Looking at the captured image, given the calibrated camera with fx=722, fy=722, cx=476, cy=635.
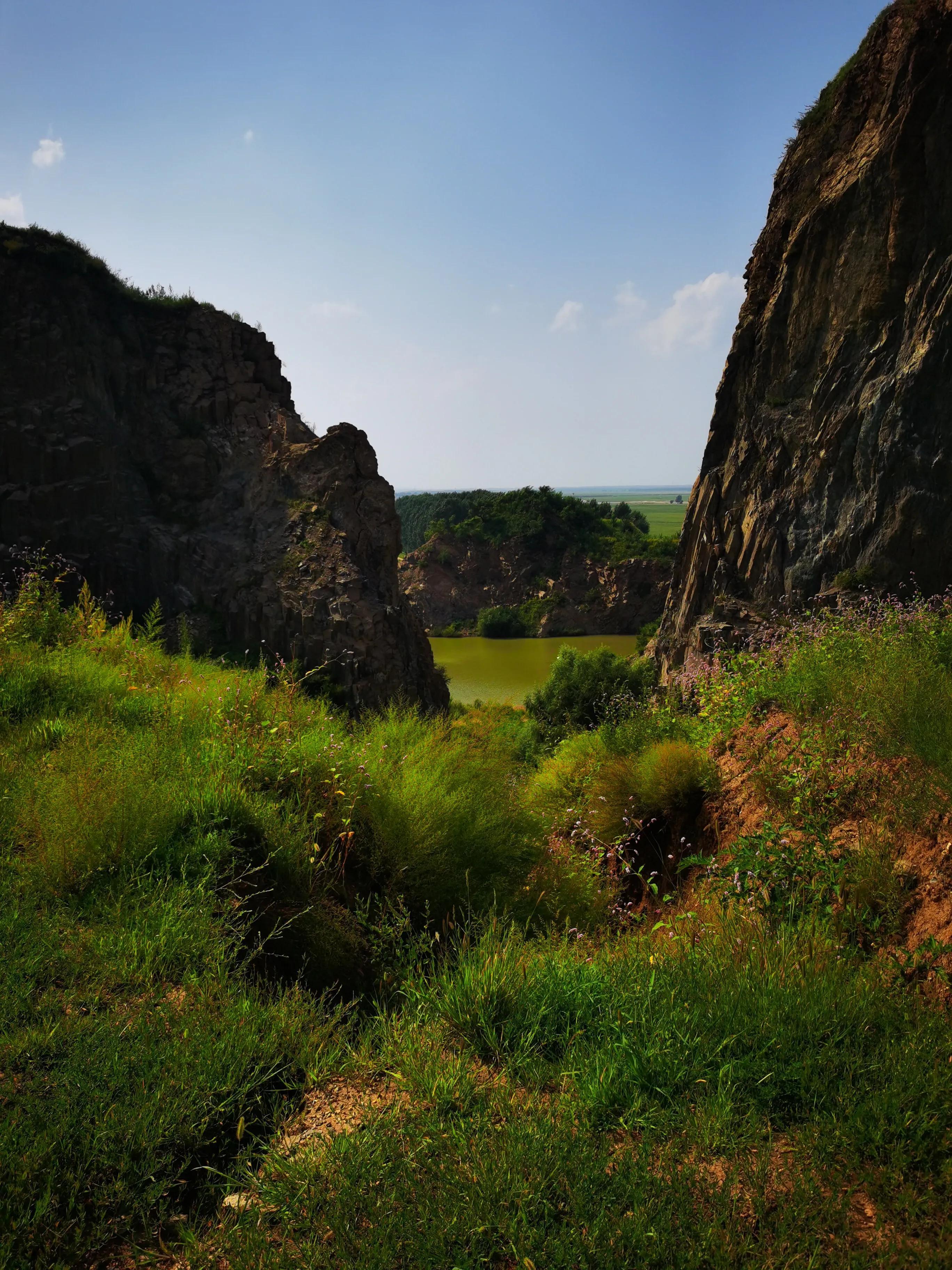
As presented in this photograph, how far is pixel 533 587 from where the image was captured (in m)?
60.1

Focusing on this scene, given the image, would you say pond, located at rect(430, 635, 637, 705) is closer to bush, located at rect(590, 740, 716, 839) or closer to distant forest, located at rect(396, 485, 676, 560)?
distant forest, located at rect(396, 485, 676, 560)

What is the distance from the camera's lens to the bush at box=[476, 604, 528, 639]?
57625mm

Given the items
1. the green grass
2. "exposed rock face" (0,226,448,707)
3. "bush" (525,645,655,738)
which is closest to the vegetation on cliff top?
"exposed rock face" (0,226,448,707)

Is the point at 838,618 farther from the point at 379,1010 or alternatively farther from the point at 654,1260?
the point at 654,1260

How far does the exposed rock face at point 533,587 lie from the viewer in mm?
54031

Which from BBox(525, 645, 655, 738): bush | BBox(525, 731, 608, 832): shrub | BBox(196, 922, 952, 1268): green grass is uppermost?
BBox(196, 922, 952, 1268): green grass

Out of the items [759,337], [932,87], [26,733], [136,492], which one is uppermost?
[932,87]

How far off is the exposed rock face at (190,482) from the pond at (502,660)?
1086 cm

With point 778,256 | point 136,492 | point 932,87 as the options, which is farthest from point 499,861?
point 136,492

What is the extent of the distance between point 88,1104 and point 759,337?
64.3 feet

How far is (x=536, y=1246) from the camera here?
5.32ft

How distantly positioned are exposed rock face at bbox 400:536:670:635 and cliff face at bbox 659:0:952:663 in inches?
1368

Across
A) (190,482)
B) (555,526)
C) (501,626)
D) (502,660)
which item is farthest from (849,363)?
(555,526)

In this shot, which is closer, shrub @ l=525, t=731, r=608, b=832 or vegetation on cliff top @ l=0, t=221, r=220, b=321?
shrub @ l=525, t=731, r=608, b=832
